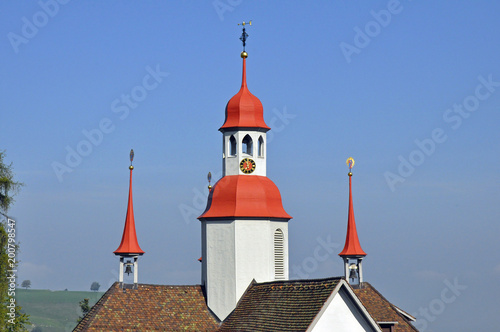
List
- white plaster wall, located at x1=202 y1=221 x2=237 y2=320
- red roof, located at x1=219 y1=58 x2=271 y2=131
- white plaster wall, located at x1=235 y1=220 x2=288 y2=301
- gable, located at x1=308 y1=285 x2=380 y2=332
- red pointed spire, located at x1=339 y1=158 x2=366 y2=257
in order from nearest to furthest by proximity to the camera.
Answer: gable, located at x1=308 y1=285 x2=380 y2=332, white plaster wall, located at x1=202 y1=221 x2=237 y2=320, white plaster wall, located at x1=235 y1=220 x2=288 y2=301, red pointed spire, located at x1=339 y1=158 x2=366 y2=257, red roof, located at x1=219 y1=58 x2=271 y2=131

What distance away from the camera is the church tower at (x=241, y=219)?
65000 mm

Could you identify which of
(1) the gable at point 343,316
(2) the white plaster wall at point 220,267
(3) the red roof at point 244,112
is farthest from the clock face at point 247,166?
(1) the gable at point 343,316

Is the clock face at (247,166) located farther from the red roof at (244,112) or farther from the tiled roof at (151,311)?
the tiled roof at (151,311)

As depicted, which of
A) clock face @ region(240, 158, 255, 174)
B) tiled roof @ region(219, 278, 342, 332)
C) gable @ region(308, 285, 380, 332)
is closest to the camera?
gable @ region(308, 285, 380, 332)

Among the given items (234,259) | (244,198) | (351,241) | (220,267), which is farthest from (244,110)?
(351,241)

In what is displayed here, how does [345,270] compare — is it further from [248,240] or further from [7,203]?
[7,203]

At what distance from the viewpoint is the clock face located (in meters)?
67.4

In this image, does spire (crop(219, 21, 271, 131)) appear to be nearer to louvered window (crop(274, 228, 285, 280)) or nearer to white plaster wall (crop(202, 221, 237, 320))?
white plaster wall (crop(202, 221, 237, 320))

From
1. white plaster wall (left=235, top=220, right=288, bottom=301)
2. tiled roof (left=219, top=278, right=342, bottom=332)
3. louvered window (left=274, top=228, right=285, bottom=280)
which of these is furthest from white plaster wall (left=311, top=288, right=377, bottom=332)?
louvered window (left=274, top=228, right=285, bottom=280)

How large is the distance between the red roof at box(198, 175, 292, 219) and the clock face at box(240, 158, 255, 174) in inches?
15.9

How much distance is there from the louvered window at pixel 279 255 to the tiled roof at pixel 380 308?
496 cm

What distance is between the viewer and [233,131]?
224ft

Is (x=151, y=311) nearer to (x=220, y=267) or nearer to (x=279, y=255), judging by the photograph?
(x=220, y=267)

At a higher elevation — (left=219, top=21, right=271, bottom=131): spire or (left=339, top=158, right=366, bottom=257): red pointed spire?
(left=219, top=21, right=271, bottom=131): spire
